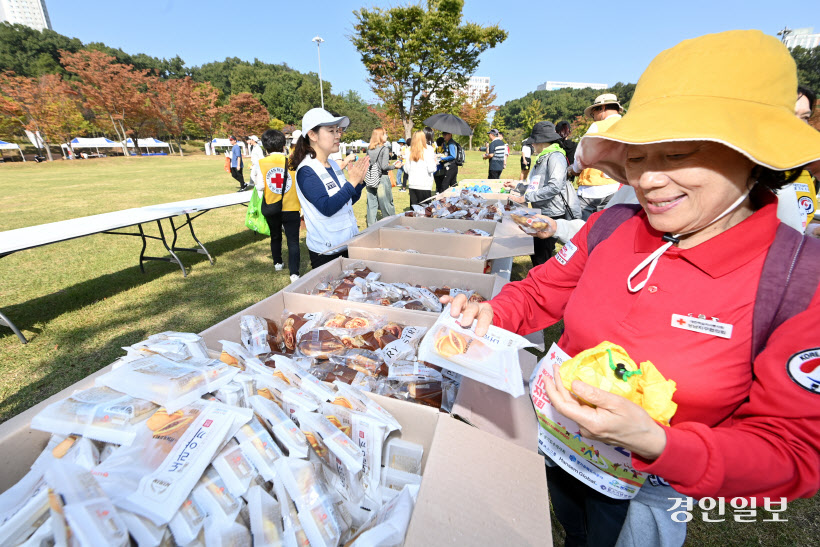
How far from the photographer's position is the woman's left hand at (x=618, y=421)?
0.72 m

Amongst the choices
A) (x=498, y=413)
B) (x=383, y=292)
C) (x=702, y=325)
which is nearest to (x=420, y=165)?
(x=383, y=292)

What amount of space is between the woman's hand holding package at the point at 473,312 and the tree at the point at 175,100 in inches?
1808

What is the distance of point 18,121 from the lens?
28328mm

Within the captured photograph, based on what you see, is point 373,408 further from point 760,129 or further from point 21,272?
point 21,272

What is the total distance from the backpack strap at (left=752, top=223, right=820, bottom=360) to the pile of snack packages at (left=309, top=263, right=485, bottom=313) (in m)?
1.45

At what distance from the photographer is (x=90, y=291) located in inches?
194

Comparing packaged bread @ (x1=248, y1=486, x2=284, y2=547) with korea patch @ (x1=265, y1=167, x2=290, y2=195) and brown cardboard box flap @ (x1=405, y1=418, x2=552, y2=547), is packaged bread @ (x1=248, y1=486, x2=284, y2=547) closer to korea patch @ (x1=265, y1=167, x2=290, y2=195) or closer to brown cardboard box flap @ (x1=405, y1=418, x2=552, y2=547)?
brown cardboard box flap @ (x1=405, y1=418, x2=552, y2=547)

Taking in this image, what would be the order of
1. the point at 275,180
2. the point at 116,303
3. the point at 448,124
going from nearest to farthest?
the point at 275,180, the point at 116,303, the point at 448,124

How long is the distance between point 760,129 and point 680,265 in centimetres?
35

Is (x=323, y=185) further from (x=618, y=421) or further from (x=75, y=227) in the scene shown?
(x=75, y=227)

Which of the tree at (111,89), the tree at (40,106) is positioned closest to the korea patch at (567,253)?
the tree at (40,106)

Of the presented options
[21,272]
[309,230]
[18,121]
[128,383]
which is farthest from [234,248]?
[18,121]

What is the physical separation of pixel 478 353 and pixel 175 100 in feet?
158

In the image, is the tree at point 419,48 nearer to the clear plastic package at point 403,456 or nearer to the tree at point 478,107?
the tree at point 478,107
